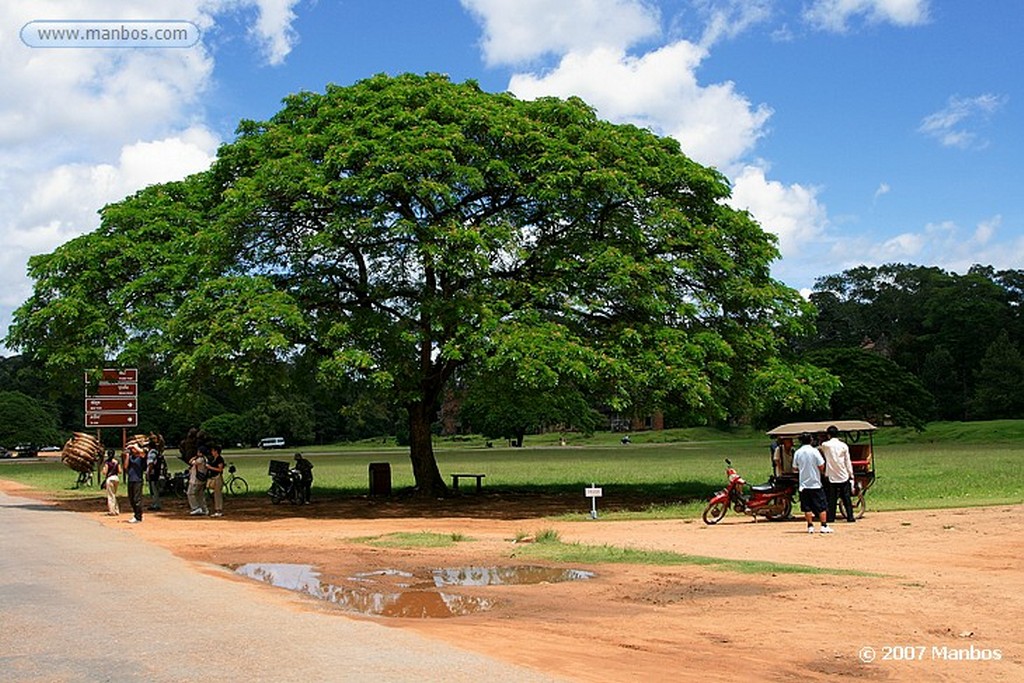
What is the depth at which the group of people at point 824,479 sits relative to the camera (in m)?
16.8

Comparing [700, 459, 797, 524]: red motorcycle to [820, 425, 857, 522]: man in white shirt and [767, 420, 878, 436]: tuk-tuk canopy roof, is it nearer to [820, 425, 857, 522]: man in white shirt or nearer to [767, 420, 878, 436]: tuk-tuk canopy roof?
[820, 425, 857, 522]: man in white shirt

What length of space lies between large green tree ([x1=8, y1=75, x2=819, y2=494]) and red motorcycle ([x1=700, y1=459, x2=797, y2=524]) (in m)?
2.81

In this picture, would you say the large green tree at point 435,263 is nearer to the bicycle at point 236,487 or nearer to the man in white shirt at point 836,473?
the man in white shirt at point 836,473

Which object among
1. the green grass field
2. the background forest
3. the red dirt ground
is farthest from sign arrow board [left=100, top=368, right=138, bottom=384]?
the background forest

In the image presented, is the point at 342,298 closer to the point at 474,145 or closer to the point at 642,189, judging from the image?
the point at 474,145

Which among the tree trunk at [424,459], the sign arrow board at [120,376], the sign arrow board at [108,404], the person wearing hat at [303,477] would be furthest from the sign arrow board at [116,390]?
the tree trunk at [424,459]

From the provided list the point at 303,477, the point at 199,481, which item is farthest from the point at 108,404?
the point at 303,477

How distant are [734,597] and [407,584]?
4.01 m

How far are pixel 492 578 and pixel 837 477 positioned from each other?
302 inches

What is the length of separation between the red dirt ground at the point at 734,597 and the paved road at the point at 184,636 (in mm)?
633

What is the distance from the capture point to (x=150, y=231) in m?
25.5

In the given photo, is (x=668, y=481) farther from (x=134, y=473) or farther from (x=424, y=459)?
(x=134, y=473)

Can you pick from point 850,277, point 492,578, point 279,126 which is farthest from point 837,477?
point 850,277

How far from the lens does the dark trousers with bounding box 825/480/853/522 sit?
58.2 ft
